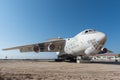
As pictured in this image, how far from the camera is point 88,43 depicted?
76.0ft

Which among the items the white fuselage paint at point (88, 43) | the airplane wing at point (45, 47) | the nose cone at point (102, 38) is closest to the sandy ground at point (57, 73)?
the nose cone at point (102, 38)

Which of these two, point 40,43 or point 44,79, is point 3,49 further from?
point 44,79

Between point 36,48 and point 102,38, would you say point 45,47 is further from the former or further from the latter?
point 102,38

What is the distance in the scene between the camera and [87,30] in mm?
24250

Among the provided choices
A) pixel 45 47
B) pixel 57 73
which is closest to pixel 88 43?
pixel 45 47

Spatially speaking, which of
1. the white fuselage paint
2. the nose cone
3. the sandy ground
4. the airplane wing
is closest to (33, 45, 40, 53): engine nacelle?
the airplane wing

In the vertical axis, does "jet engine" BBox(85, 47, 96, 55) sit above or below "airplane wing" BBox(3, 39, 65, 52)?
below

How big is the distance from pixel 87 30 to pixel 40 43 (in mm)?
8580

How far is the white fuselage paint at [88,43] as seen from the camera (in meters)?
21.9

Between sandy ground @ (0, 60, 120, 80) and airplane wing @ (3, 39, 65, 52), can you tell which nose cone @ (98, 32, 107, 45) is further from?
airplane wing @ (3, 39, 65, 52)

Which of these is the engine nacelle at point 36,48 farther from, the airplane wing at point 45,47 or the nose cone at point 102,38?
the nose cone at point 102,38

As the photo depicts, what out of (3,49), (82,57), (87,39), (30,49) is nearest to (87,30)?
(87,39)

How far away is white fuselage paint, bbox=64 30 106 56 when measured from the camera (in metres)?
21.9

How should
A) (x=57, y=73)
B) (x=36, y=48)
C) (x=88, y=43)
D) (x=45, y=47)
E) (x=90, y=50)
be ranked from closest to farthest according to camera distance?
(x=57, y=73) < (x=90, y=50) < (x=88, y=43) < (x=36, y=48) < (x=45, y=47)
